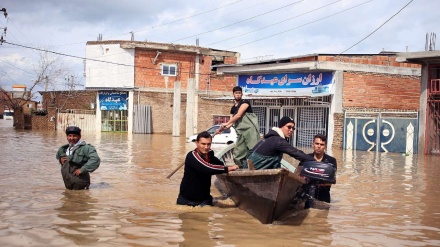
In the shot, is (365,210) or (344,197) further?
(344,197)

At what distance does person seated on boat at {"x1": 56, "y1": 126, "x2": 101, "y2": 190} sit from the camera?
8.56 m

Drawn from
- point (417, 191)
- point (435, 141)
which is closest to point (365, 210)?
point (417, 191)

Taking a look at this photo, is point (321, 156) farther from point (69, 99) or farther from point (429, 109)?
point (69, 99)

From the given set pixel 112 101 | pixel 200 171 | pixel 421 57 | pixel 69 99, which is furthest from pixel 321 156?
pixel 69 99

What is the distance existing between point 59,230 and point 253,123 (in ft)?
13.3

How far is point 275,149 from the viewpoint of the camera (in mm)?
7230

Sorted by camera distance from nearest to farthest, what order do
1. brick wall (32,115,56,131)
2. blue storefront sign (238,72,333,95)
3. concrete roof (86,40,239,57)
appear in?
1. blue storefront sign (238,72,333,95)
2. concrete roof (86,40,239,57)
3. brick wall (32,115,56,131)

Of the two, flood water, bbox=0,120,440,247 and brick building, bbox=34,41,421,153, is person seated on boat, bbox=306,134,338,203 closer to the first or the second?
flood water, bbox=0,120,440,247

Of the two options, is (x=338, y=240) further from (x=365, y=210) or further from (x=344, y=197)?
(x=344, y=197)

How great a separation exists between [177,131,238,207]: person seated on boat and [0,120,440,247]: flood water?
6.2 inches

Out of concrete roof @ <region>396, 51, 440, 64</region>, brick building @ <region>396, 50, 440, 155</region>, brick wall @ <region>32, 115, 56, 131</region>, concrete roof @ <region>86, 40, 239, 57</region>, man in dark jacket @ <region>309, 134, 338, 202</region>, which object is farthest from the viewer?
brick wall @ <region>32, 115, 56, 131</region>

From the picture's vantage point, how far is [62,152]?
8781 millimetres

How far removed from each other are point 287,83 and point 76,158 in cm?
1960

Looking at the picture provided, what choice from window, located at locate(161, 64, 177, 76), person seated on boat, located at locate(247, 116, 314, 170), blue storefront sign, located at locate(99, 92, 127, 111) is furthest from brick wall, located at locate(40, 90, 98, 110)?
person seated on boat, located at locate(247, 116, 314, 170)
